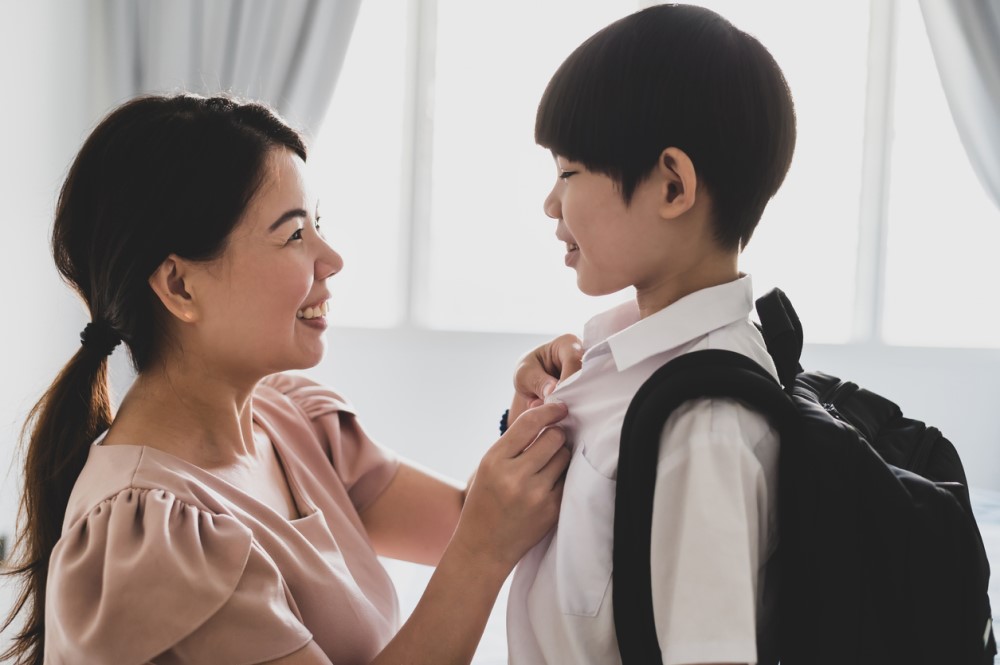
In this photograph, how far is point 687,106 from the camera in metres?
0.84

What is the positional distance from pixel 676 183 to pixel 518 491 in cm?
38

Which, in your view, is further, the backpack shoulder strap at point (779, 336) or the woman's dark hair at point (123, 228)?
the woman's dark hair at point (123, 228)

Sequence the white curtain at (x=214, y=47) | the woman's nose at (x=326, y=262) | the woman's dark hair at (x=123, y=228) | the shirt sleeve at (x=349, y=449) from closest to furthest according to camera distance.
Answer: the woman's dark hair at (x=123, y=228) → the woman's nose at (x=326, y=262) → the shirt sleeve at (x=349, y=449) → the white curtain at (x=214, y=47)

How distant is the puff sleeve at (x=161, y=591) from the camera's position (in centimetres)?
86

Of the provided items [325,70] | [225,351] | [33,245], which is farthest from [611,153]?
[325,70]

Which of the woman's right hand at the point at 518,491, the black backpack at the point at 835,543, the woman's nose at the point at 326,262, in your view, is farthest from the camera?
the woman's nose at the point at 326,262

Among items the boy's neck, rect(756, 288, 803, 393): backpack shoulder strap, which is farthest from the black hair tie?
rect(756, 288, 803, 393): backpack shoulder strap

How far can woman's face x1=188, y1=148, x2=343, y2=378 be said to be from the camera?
113 centimetres

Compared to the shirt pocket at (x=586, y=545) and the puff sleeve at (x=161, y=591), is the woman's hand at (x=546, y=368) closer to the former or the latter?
the shirt pocket at (x=586, y=545)

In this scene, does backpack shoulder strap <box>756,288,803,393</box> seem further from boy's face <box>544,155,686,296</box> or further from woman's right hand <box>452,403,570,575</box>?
woman's right hand <box>452,403,570,575</box>

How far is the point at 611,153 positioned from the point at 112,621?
721 millimetres

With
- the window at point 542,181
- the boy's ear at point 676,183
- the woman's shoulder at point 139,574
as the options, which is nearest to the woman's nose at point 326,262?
the woman's shoulder at point 139,574

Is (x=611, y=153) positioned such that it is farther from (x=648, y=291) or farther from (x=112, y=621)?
(x=112, y=621)

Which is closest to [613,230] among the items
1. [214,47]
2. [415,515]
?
[415,515]
